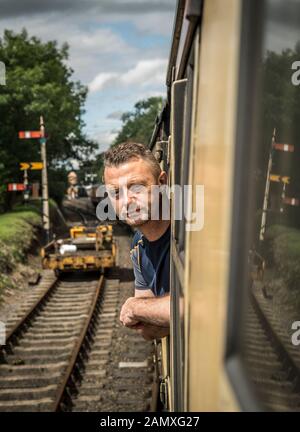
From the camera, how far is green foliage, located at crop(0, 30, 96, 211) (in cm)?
2489

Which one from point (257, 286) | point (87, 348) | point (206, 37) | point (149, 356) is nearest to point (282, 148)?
point (257, 286)

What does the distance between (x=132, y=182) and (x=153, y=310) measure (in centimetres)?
63

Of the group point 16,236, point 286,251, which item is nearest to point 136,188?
point 286,251

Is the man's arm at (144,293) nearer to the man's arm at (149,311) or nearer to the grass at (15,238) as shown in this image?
the man's arm at (149,311)

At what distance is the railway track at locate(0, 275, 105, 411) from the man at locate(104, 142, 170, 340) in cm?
401

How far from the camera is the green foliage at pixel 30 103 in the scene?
980 inches

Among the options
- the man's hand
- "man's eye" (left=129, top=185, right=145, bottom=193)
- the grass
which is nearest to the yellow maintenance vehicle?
the grass

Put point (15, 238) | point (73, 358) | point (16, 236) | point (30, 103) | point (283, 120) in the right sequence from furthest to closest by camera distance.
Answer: point (30, 103) < point (16, 236) < point (15, 238) < point (73, 358) < point (283, 120)

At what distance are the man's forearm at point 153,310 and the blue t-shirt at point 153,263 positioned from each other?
0.55ft

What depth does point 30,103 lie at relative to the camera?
25.3 m

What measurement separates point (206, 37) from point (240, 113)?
1.59 ft

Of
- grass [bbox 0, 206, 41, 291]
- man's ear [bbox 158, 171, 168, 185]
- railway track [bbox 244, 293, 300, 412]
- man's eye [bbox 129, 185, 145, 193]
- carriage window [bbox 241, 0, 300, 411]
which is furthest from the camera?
grass [bbox 0, 206, 41, 291]

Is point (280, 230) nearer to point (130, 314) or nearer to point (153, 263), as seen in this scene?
point (153, 263)

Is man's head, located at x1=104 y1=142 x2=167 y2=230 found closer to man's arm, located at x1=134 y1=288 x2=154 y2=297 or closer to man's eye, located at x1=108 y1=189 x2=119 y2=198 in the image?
man's eye, located at x1=108 y1=189 x2=119 y2=198
